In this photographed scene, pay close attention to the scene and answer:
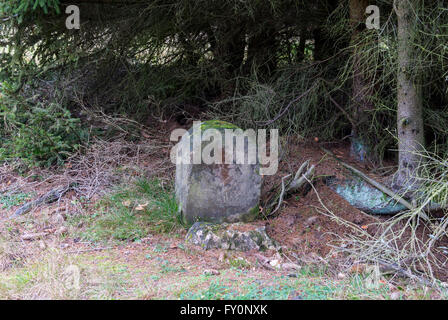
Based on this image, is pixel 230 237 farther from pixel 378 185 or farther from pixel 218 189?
pixel 378 185

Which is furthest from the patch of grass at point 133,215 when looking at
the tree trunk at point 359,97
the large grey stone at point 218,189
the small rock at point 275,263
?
the tree trunk at point 359,97

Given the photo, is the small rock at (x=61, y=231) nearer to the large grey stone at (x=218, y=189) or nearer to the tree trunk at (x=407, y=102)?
the large grey stone at (x=218, y=189)

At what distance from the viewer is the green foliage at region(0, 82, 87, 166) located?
6133 millimetres

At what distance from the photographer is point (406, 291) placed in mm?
3449

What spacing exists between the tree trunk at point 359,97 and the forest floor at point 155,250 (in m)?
0.31

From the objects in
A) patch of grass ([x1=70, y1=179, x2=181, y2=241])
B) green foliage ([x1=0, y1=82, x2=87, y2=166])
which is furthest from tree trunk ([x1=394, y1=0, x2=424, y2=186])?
green foliage ([x1=0, y1=82, x2=87, y2=166])

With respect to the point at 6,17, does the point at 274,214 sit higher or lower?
lower

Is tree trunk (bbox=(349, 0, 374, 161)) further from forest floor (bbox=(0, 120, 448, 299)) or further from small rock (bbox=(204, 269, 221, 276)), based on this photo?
small rock (bbox=(204, 269, 221, 276))

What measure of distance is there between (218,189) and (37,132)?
316 centimetres

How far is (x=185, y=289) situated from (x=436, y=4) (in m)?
4.14

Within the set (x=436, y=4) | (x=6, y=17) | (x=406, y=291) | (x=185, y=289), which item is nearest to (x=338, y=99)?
(x=436, y=4)

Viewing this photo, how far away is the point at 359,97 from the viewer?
590cm

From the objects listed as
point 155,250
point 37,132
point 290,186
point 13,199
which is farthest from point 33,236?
point 290,186

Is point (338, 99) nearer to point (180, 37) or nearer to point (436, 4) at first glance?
point (436, 4)
